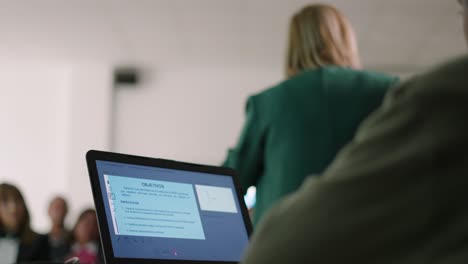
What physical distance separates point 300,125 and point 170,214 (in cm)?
52

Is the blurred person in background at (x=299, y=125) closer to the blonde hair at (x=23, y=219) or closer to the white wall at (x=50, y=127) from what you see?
the blonde hair at (x=23, y=219)

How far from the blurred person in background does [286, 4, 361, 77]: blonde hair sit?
0.11 meters

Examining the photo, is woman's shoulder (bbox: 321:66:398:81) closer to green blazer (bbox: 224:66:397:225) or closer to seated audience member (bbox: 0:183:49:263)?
green blazer (bbox: 224:66:397:225)

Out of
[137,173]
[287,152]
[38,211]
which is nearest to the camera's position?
[137,173]

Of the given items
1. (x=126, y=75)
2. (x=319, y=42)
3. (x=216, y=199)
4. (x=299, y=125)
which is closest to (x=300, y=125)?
(x=299, y=125)

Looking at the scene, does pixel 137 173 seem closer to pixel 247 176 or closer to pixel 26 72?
pixel 247 176

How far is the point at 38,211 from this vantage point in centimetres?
813

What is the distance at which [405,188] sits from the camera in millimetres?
583

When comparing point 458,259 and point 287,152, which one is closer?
point 458,259

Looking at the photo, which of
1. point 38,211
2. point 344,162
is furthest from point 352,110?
point 38,211

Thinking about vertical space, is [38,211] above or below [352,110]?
below

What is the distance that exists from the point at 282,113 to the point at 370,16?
4.87 meters

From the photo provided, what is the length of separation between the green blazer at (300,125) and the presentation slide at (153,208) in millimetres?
372

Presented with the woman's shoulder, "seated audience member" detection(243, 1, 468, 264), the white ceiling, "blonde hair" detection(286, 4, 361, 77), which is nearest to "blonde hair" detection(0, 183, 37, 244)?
the white ceiling
